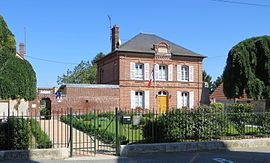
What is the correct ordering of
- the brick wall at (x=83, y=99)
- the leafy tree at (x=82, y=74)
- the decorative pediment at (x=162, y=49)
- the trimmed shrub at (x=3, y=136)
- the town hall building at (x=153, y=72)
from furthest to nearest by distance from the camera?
the leafy tree at (x=82, y=74)
the decorative pediment at (x=162, y=49)
the town hall building at (x=153, y=72)
the brick wall at (x=83, y=99)
the trimmed shrub at (x=3, y=136)

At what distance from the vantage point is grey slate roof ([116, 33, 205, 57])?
43.2 m

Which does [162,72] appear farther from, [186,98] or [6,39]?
[6,39]

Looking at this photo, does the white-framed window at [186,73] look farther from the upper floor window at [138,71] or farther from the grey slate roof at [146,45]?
the upper floor window at [138,71]

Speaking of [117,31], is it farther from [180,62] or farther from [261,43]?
[261,43]

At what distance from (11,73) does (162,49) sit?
107 ft

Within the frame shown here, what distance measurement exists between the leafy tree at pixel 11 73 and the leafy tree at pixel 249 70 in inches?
515

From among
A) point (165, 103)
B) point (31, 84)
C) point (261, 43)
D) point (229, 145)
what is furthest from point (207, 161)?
point (165, 103)

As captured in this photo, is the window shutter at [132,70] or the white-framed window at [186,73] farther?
the white-framed window at [186,73]

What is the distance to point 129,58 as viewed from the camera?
140 ft

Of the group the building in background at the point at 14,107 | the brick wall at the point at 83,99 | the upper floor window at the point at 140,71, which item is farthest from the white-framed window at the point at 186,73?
the building in background at the point at 14,107

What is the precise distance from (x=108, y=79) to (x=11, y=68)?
33.4 metres

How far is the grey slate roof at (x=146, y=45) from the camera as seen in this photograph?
142ft

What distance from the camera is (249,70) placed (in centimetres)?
2298

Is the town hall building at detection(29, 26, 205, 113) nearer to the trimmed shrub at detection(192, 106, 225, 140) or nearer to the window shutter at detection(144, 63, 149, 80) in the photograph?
the window shutter at detection(144, 63, 149, 80)
